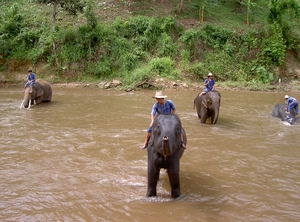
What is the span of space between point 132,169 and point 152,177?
162 cm

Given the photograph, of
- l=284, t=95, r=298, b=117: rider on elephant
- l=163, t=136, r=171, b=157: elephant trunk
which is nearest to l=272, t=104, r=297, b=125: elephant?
l=284, t=95, r=298, b=117: rider on elephant

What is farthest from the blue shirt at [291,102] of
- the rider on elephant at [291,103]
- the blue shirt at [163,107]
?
the blue shirt at [163,107]

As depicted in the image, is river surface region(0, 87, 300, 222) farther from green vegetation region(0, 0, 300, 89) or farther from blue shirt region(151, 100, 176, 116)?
→ green vegetation region(0, 0, 300, 89)

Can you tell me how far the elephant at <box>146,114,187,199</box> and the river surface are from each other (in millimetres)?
452

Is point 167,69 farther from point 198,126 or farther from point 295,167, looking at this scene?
point 295,167

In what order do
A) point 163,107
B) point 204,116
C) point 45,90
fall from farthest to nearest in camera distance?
point 45,90 < point 204,116 < point 163,107

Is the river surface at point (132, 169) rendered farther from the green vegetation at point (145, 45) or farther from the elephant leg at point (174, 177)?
the green vegetation at point (145, 45)

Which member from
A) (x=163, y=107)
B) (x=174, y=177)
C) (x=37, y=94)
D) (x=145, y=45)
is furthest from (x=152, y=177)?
Answer: (x=145, y=45)

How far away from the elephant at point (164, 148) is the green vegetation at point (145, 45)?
1470 cm

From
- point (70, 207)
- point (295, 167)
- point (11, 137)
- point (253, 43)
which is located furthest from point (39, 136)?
point (253, 43)

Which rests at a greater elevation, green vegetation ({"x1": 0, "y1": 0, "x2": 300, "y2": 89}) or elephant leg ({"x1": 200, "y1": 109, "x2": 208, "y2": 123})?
green vegetation ({"x1": 0, "y1": 0, "x2": 300, "y2": 89})

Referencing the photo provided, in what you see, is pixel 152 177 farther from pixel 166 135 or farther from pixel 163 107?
pixel 163 107

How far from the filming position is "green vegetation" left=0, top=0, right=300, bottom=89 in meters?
20.9

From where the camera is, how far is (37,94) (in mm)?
13867
